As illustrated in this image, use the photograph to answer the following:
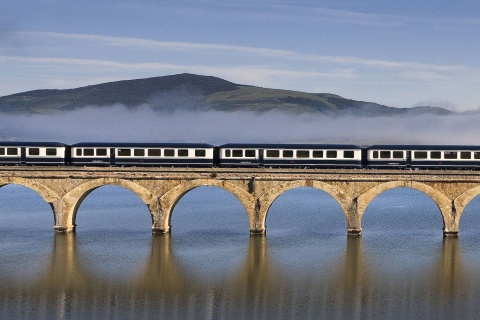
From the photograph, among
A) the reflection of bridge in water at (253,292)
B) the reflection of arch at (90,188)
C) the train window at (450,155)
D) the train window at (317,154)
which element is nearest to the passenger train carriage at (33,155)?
the reflection of arch at (90,188)

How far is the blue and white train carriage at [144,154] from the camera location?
77000 millimetres

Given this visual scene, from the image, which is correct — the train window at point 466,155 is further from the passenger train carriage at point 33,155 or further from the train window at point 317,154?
the passenger train carriage at point 33,155

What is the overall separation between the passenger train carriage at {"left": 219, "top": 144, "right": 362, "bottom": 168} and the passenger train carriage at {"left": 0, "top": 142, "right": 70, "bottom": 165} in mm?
15921

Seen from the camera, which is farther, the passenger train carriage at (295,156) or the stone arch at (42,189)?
the passenger train carriage at (295,156)

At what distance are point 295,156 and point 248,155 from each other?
14.5ft

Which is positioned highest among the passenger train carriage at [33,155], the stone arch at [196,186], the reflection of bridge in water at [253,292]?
the passenger train carriage at [33,155]

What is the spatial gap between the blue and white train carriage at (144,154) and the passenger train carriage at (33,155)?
1.40 m

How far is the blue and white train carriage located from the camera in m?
77.0

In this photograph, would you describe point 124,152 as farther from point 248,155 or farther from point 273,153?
point 273,153

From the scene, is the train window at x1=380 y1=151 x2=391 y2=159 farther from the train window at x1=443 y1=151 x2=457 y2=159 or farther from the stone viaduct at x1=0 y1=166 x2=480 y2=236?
the train window at x1=443 y1=151 x2=457 y2=159

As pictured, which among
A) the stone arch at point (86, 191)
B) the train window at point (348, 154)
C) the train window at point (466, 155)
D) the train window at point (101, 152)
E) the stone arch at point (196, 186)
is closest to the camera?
the stone arch at point (196, 186)

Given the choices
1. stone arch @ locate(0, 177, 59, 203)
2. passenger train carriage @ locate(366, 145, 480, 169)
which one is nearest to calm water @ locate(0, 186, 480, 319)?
stone arch @ locate(0, 177, 59, 203)

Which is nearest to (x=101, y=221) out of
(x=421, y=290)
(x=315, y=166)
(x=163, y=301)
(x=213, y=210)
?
(x=213, y=210)

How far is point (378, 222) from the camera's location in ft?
294
